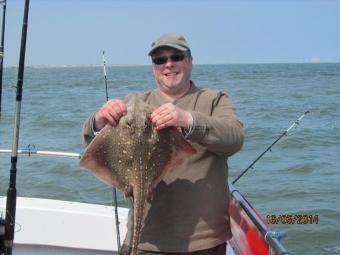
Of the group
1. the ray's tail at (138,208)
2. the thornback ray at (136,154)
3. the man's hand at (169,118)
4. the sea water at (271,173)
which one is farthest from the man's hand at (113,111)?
the sea water at (271,173)

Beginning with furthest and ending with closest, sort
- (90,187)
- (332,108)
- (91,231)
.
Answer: (332,108) → (90,187) → (91,231)

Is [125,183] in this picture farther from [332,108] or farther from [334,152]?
[332,108]

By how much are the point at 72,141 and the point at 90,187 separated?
5.52 metres

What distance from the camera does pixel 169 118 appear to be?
2736 millimetres

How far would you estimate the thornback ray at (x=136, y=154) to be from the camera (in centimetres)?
282

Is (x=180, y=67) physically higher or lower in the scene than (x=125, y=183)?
higher

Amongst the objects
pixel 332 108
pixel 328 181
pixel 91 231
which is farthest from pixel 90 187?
pixel 332 108

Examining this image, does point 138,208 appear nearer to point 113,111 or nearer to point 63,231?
point 113,111

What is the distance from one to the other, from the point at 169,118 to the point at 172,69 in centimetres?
51

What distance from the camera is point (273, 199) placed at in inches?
412

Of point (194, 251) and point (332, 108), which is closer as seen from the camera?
point (194, 251)

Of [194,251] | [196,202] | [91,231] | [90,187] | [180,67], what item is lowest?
[90,187]

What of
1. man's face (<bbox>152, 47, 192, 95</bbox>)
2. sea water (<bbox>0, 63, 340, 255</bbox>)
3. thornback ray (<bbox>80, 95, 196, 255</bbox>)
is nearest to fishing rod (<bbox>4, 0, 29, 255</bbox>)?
sea water (<bbox>0, 63, 340, 255</bbox>)

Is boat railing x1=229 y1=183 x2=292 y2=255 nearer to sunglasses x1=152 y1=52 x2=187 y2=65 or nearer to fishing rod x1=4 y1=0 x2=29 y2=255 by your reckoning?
sunglasses x1=152 y1=52 x2=187 y2=65
